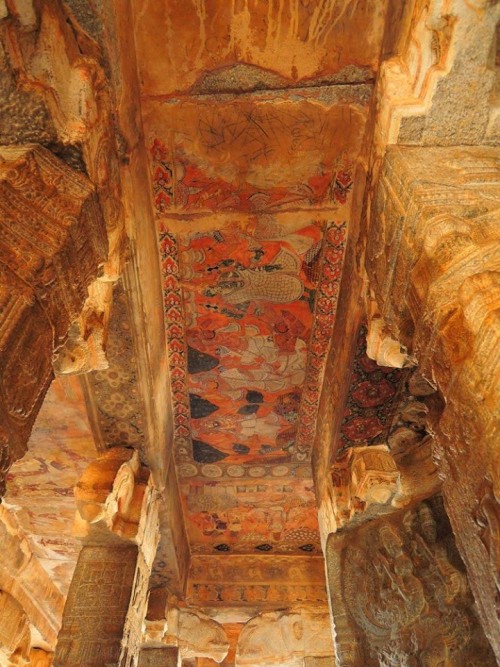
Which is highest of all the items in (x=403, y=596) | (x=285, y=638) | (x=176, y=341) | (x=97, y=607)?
(x=176, y=341)

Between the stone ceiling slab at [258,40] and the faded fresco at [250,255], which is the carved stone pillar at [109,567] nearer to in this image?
the faded fresco at [250,255]

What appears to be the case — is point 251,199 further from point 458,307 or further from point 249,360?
point 458,307

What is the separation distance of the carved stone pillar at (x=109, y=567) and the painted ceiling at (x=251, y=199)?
1.12 m

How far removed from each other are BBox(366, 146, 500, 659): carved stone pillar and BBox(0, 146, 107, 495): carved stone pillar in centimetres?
162

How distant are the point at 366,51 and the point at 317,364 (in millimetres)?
2825

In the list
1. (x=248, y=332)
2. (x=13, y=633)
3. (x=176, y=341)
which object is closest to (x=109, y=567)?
(x=176, y=341)

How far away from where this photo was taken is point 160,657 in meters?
6.50

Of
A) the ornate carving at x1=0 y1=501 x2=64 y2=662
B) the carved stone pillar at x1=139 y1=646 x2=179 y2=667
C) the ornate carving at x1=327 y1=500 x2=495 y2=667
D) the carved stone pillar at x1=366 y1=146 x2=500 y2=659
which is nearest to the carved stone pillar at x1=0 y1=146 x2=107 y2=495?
the carved stone pillar at x1=366 y1=146 x2=500 y2=659

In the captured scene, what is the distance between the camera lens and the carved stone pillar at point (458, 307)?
1898mm

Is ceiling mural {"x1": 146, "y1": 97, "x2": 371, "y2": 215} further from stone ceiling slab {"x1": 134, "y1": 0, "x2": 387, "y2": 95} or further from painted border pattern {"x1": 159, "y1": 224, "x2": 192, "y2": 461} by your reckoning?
painted border pattern {"x1": 159, "y1": 224, "x2": 192, "y2": 461}

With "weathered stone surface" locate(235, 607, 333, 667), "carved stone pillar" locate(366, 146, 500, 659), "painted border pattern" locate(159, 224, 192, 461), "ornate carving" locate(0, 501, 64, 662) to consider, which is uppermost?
"painted border pattern" locate(159, 224, 192, 461)

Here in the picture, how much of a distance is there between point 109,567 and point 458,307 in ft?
12.9

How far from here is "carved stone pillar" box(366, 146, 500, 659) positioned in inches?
74.7

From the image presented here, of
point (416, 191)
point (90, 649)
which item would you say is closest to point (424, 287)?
point (416, 191)
